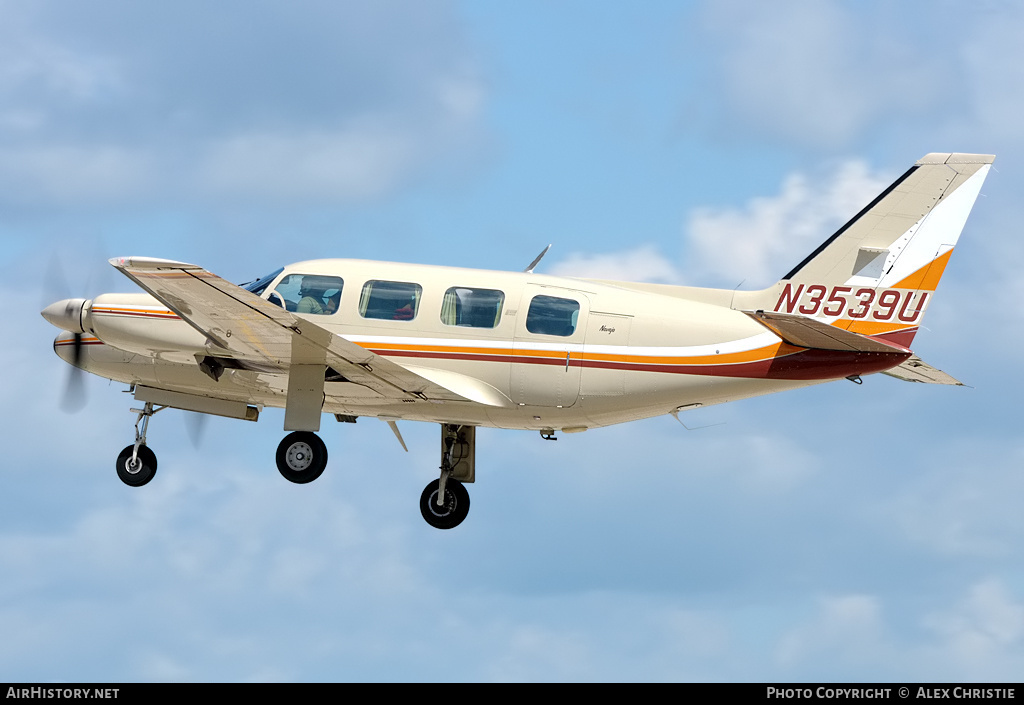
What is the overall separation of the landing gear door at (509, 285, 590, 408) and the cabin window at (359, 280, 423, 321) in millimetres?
1878

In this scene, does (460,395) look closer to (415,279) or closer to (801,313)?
(415,279)

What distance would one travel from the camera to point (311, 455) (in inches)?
966

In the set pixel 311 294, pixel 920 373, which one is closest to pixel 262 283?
pixel 311 294

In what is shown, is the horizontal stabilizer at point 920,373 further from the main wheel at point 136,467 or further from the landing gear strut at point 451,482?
the main wheel at point 136,467

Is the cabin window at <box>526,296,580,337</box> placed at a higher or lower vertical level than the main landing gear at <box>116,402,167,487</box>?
higher

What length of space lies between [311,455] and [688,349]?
6920mm

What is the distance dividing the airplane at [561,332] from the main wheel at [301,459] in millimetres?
25

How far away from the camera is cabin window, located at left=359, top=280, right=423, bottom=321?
2397cm

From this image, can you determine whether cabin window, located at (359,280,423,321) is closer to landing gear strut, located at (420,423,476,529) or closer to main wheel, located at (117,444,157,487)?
landing gear strut, located at (420,423,476,529)

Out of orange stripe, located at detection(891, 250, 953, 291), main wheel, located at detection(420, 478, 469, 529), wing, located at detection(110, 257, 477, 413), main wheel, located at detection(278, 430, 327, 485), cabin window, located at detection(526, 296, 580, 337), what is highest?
orange stripe, located at detection(891, 250, 953, 291)

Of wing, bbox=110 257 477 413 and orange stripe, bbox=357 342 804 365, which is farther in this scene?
orange stripe, bbox=357 342 804 365

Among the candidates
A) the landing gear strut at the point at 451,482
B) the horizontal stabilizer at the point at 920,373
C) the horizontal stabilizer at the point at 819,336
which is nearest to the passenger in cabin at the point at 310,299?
the landing gear strut at the point at 451,482

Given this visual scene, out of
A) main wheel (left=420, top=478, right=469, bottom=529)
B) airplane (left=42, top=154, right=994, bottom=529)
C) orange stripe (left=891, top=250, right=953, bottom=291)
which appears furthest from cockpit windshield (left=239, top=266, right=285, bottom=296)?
orange stripe (left=891, top=250, right=953, bottom=291)
